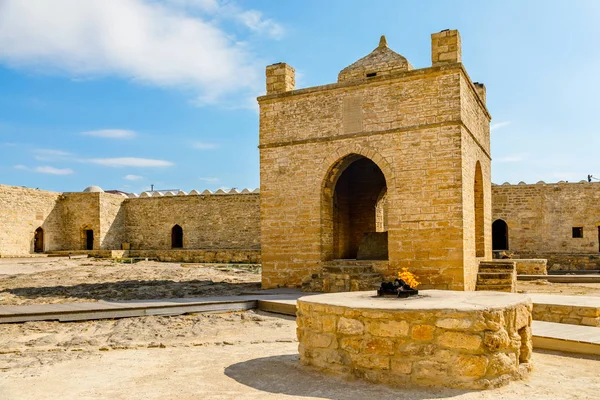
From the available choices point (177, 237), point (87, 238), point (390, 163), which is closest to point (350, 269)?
point (390, 163)

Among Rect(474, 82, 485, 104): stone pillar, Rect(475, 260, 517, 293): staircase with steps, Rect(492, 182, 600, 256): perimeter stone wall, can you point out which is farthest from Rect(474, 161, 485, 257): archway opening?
Rect(492, 182, 600, 256): perimeter stone wall

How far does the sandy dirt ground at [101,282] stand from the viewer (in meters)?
11.5

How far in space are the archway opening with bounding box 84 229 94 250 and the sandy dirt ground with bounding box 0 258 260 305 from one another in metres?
5.38

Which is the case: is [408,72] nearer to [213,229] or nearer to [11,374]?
[11,374]

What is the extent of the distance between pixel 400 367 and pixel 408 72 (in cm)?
750

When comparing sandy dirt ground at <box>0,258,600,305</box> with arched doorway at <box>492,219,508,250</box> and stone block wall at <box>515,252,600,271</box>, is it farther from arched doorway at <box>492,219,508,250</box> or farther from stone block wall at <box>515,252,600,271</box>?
arched doorway at <box>492,219,508,250</box>

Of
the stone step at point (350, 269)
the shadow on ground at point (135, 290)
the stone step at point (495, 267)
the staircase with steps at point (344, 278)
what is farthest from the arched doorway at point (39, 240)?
the stone step at point (495, 267)

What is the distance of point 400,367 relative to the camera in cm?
452

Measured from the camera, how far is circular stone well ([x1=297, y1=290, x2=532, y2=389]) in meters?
4.36

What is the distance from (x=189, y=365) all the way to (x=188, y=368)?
15 cm

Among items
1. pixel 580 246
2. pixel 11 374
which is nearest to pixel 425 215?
pixel 11 374

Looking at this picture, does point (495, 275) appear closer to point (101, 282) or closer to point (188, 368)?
point (188, 368)

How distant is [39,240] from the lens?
25609mm

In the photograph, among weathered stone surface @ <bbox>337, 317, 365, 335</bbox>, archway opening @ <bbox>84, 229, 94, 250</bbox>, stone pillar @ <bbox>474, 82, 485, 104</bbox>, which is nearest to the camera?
weathered stone surface @ <bbox>337, 317, 365, 335</bbox>
